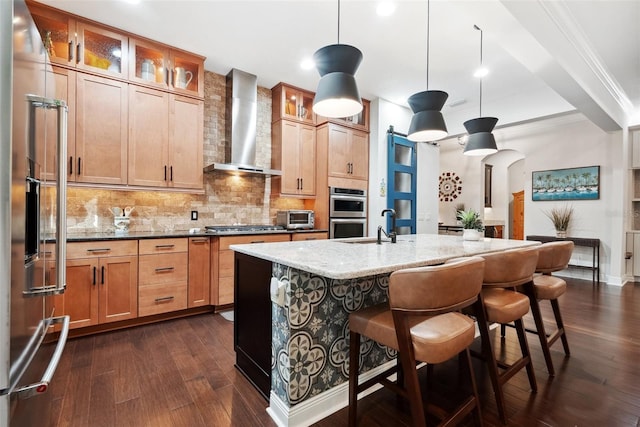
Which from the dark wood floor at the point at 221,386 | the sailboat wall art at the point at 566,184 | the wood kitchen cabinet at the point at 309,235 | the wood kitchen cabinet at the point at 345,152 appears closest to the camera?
the dark wood floor at the point at 221,386

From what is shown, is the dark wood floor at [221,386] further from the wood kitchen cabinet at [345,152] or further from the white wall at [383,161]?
the wood kitchen cabinet at [345,152]

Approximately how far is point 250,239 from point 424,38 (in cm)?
297

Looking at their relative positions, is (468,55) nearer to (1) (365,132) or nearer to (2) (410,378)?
(1) (365,132)

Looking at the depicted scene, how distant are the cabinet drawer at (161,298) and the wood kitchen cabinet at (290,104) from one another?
2.69 m

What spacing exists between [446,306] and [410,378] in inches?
13.5

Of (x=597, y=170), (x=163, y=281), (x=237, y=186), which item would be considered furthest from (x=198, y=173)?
(x=597, y=170)

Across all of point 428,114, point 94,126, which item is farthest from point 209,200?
point 428,114

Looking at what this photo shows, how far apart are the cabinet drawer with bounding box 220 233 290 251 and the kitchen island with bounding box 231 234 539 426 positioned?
4.74 feet

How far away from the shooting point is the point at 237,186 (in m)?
4.20

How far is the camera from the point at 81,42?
2.89 meters

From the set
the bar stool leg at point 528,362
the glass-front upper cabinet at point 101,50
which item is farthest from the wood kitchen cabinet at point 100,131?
the bar stool leg at point 528,362

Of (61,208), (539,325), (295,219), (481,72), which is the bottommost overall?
(539,325)

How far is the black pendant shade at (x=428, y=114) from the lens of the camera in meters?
2.65

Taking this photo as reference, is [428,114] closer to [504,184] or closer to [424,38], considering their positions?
[424,38]
